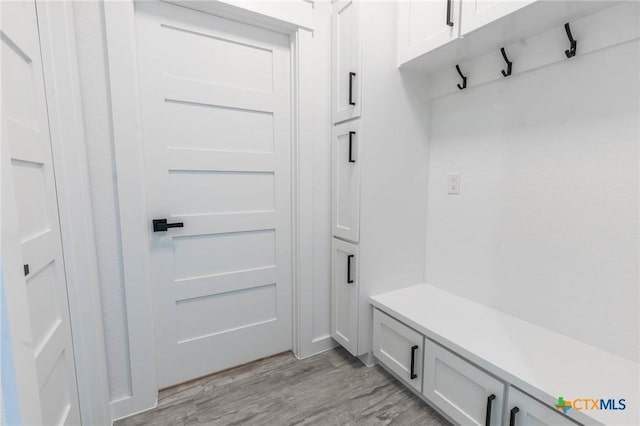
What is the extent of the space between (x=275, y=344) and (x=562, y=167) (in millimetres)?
1835

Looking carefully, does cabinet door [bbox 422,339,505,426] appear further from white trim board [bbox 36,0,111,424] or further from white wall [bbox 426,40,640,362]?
white trim board [bbox 36,0,111,424]

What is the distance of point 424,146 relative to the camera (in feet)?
6.13

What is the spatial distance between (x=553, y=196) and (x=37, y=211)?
6.62 ft

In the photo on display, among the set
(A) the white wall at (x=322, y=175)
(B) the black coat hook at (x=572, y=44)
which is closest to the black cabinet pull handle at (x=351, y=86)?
(A) the white wall at (x=322, y=175)

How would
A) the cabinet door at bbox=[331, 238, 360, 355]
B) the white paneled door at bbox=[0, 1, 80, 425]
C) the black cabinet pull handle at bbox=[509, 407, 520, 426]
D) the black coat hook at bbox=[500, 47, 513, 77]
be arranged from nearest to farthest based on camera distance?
1. the white paneled door at bbox=[0, 1, 80, 425]
2. the black cabinet pull handle at bbox=[509, 407, 520, 426]
3. the black coat hook at bbox=[500, 47, 513, 77]
4. the cabinet door at bbox=[331, 238, 360, 355]

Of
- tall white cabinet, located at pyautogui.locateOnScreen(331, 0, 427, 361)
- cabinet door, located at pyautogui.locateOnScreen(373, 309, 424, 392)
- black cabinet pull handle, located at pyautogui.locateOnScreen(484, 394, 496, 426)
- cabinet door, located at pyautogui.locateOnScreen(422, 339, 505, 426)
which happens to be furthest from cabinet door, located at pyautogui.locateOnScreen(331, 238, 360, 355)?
black cabinet pull handle, located at pyautogui.locateOnScreen(484, 394, 496, 426)

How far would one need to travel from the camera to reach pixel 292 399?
1.55m

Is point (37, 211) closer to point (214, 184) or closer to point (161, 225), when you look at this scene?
point (161, 225)

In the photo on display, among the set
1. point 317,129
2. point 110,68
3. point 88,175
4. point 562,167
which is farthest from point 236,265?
point 562,167

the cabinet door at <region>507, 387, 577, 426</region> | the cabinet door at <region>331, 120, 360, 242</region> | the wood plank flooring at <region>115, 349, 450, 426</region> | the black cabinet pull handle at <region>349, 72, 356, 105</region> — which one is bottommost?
the wood plank flooring at <region>115, 349, 450, 426</region>

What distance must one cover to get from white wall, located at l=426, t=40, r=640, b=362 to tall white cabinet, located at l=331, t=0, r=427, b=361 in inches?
8.2

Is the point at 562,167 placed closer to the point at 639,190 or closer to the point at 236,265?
the point at 639,190

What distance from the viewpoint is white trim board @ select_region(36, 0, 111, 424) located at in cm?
111

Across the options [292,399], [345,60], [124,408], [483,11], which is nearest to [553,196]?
[483,11]
